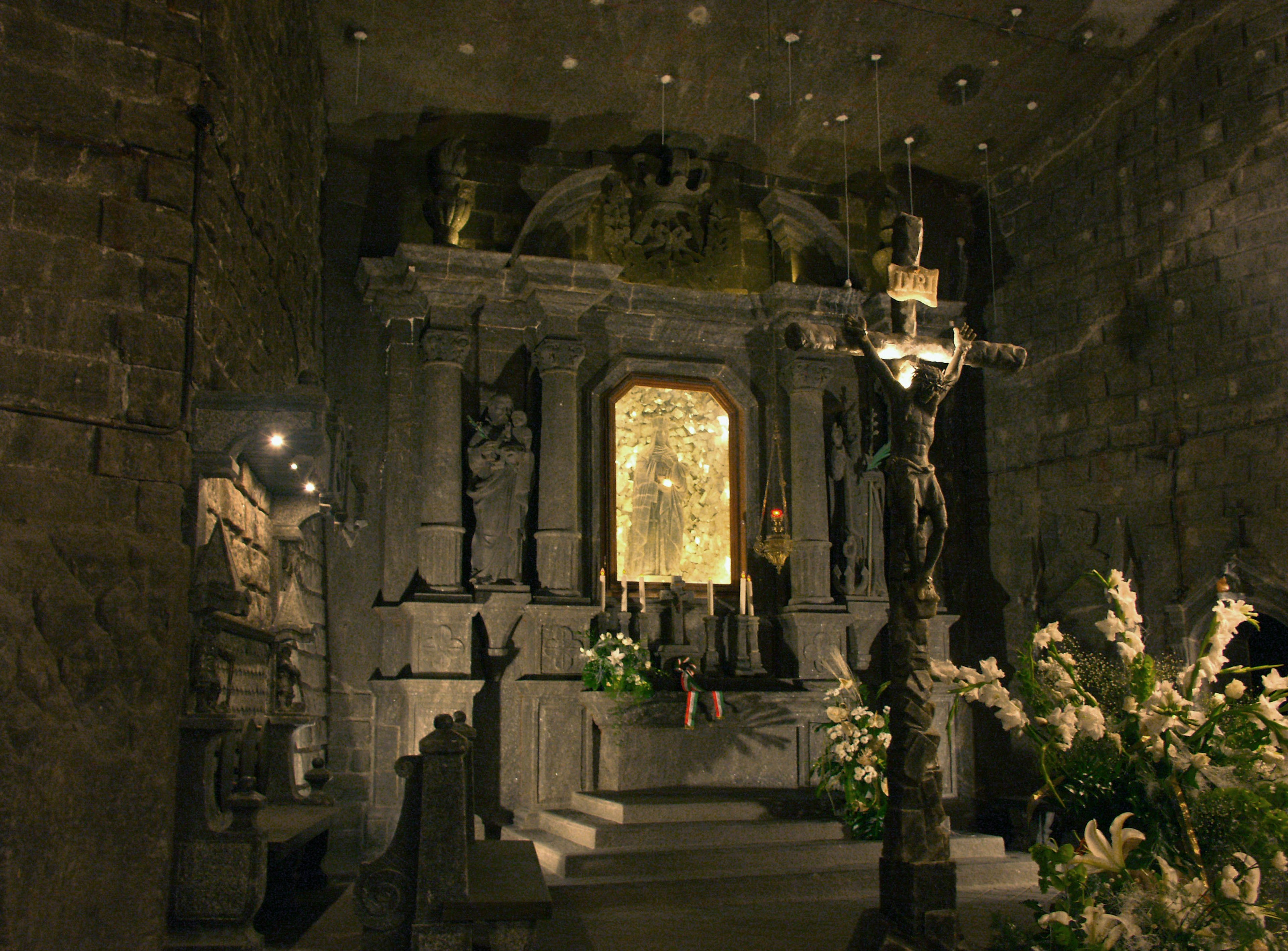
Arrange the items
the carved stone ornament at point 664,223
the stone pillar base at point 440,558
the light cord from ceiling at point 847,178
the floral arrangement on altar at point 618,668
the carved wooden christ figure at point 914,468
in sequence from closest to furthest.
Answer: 1. the carved wooden christ figure at point 914,468
2. the floral arrangement on altar at point 618,668
3. the stone pillar base at point 440,558
4. the carved stone ornament at point 664,223
5. the light cord from ceiling at point 847,178

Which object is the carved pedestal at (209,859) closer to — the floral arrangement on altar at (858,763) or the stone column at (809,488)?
the floral arrangement on altar at (858,763)

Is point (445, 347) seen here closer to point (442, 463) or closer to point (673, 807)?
point (442, 463)

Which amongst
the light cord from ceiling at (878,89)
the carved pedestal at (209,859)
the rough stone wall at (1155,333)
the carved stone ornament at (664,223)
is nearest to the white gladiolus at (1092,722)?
the carved pedestal at (209,859)

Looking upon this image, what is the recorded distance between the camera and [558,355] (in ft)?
28.5

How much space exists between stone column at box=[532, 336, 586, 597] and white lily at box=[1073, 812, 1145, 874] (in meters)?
5.81

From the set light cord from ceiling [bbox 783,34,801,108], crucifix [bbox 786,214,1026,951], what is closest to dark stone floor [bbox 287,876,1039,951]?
crucifix [bbox 786,214,1026,951]

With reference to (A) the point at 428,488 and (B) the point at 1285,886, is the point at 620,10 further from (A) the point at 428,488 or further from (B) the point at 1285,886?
(B) the point at 1285,886

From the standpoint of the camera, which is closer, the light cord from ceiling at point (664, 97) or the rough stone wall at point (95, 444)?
the rough stone wall at point (95, 444)

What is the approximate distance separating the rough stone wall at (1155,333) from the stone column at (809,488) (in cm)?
182

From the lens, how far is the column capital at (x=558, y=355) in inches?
342

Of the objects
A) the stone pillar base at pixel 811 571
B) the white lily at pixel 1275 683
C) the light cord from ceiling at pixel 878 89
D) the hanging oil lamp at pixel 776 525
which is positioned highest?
the light cord from ceiling at pixel 878 89

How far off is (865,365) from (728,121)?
2.57 metres

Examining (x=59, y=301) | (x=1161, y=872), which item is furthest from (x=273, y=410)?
(x=1161, y=872)

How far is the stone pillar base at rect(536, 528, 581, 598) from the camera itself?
27.2 feet
